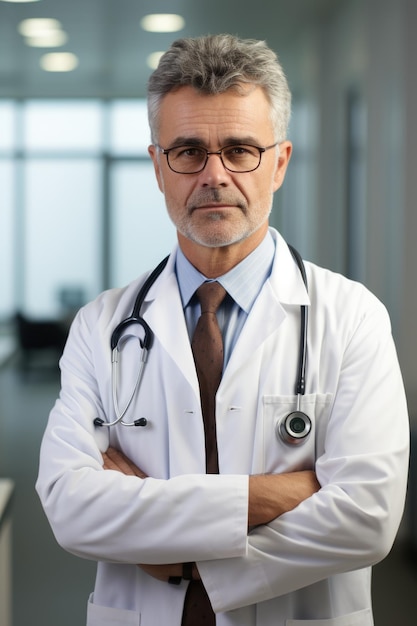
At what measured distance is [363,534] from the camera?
4.42 ft

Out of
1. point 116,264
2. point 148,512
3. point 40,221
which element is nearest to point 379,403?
point 148,512

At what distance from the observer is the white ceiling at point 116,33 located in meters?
2.15

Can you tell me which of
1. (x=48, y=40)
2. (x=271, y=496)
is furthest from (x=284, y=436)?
(x=48, y=40)

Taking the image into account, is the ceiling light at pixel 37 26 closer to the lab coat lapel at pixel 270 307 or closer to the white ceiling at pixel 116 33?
the white ceiling at pixel 116 33

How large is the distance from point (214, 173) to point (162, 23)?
34.4 inches

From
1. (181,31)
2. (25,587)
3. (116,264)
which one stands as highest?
(181,31)

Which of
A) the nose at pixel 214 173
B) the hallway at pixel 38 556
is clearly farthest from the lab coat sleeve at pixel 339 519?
the hallway at pixel 38 556

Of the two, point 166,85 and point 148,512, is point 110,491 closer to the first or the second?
point 148,512

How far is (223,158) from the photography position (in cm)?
153

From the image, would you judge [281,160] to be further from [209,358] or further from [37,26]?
[37,26]


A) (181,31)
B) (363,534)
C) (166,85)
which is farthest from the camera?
(181,31)

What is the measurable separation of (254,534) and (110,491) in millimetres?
274

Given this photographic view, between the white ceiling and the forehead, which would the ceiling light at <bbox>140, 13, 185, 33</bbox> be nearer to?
the white ceiling

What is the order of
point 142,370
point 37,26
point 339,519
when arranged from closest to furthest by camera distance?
point 339,519
point 142,370
point 37,26
